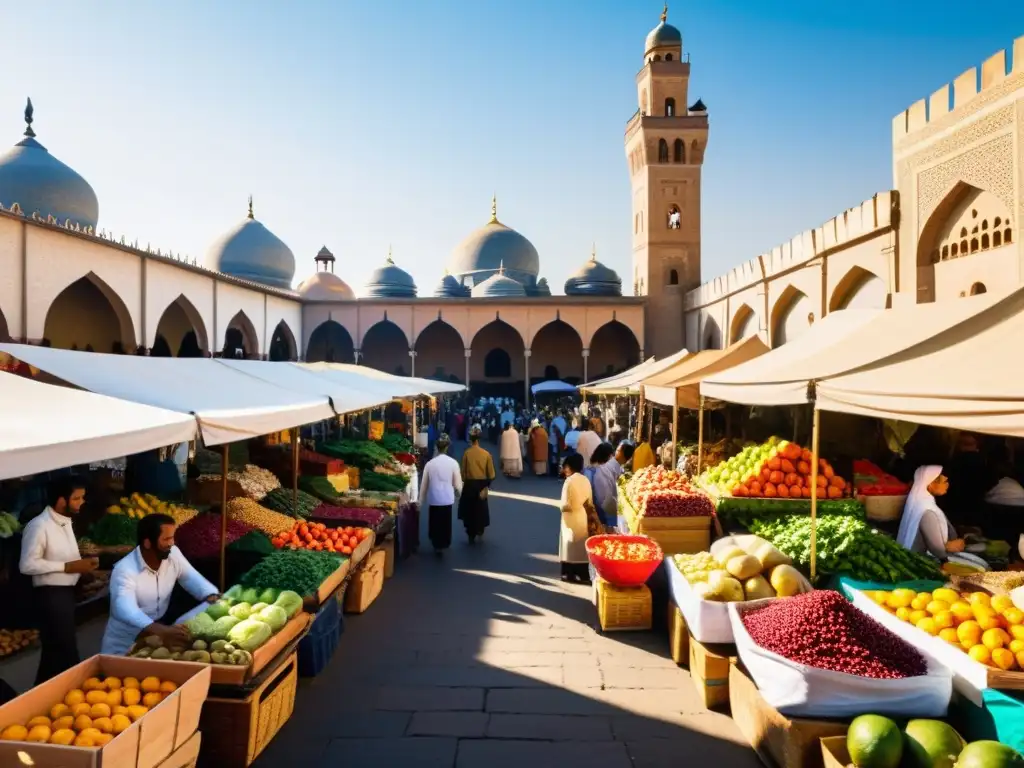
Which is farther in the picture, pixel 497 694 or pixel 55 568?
pixel 497 694

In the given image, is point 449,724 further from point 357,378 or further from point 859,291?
point 859,291

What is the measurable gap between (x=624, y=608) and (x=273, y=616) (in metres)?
2.48

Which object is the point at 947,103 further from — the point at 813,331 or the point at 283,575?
the point at 283,575

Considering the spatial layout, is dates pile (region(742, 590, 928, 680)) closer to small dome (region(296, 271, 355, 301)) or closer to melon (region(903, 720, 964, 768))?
melon (region(903, 720, 964, 768))

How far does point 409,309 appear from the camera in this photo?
2503 cm

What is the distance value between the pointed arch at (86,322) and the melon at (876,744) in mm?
14356

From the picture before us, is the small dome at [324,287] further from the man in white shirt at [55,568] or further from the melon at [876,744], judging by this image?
the melon at [876,744]

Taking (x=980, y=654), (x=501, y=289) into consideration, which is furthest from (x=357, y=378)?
(x=501, y=289)

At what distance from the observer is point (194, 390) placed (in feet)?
15.9

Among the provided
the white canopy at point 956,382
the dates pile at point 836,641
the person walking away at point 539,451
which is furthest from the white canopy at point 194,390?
the person walking away at point 539,451

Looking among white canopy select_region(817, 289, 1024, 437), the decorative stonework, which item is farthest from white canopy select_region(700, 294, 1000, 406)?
the decorative stonework

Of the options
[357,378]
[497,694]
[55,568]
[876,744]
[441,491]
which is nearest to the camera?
[876,744]

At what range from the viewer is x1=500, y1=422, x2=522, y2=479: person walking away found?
1346 centimetres

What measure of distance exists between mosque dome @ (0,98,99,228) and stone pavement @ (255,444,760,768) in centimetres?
1372
